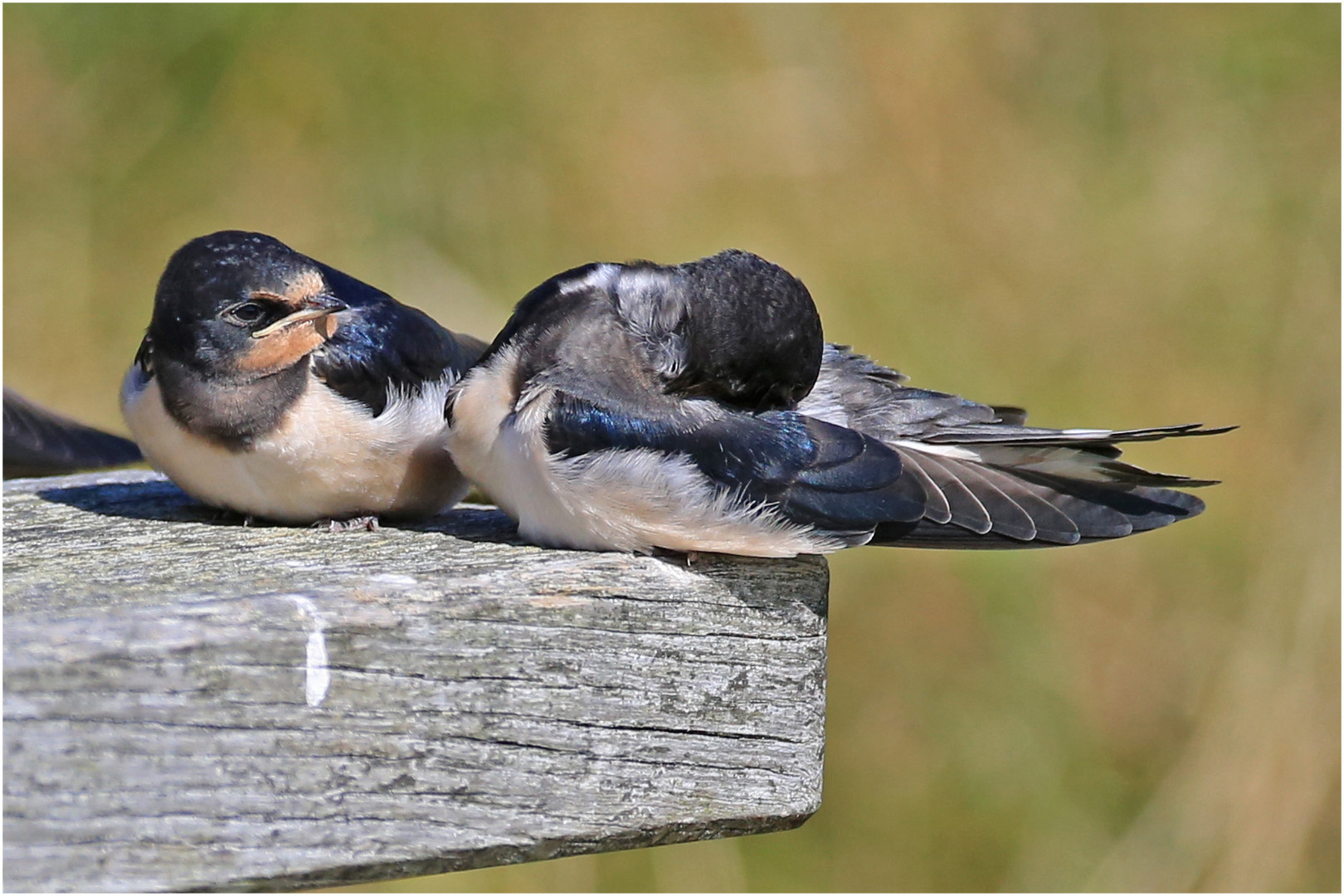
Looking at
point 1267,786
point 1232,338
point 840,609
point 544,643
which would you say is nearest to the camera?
point 544,643

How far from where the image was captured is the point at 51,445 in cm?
344

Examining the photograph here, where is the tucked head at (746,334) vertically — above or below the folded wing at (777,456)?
above

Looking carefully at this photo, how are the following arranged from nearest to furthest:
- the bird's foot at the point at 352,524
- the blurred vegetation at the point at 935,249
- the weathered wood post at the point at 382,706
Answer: the weathered wood post at the point at 382,706, the bird's foot at the point at 352,524, the blurred vegetation at the point at 935,249

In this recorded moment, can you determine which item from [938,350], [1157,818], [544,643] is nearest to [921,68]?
[938,350]

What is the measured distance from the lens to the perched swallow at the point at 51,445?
11.3 ft

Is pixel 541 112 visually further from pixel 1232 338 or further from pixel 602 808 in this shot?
pixel 602 808

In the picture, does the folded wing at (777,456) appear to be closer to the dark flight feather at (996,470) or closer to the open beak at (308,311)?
the dark flight feather at (996,470)

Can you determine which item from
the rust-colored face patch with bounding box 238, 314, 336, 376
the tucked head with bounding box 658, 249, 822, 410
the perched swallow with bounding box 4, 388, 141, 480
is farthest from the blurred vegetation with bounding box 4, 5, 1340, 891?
the tucked head with bounding box 658, 249, 822, 410

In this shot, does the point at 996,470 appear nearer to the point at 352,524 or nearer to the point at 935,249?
the point at 352,524

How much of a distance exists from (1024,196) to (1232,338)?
0.90 m

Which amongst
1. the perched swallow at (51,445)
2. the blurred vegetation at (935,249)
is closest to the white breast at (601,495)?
the perched swallow at (51,445)

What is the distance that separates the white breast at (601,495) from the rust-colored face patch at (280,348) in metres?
0.40

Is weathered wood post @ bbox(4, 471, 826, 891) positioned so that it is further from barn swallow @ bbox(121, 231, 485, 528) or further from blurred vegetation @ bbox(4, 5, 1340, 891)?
blurred vegetation @ bbox(4, 5, 1340, 891)

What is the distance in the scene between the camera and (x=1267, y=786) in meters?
4.56
